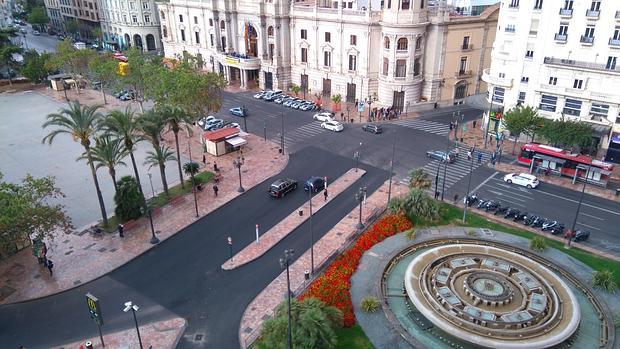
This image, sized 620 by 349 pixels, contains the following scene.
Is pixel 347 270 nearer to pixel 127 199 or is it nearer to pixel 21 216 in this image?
pixel 127 199

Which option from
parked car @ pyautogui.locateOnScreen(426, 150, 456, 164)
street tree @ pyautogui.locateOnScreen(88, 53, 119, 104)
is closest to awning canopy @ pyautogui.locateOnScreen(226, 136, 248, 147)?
parked car @ pyautogui.locateOnScreen(426, 150, 456, 164)

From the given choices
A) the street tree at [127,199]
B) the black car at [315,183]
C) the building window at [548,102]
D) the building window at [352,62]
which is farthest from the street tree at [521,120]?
the street tree at [127,199]

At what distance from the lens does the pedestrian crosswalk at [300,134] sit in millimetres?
68250

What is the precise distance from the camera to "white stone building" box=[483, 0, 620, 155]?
55.9 m

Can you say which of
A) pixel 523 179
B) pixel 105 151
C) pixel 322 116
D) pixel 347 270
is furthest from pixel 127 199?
pixel 523 179

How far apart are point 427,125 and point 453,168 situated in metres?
16.3

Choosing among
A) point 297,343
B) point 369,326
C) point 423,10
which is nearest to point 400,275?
point 369,326

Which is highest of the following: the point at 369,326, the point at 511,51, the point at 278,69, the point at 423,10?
the point at 423,10

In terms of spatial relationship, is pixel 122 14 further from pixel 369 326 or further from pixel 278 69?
pixel 369 326

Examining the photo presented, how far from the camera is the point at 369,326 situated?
33.2 metres

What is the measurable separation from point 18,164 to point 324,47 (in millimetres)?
52919

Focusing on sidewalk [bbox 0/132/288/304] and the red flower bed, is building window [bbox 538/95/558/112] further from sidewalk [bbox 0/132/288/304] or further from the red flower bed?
sidewalk [bbox 0/132/288/304]

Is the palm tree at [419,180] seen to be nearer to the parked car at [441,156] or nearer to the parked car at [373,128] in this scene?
the parked car at [441,156]

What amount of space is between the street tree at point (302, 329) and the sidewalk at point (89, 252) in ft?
59.7
